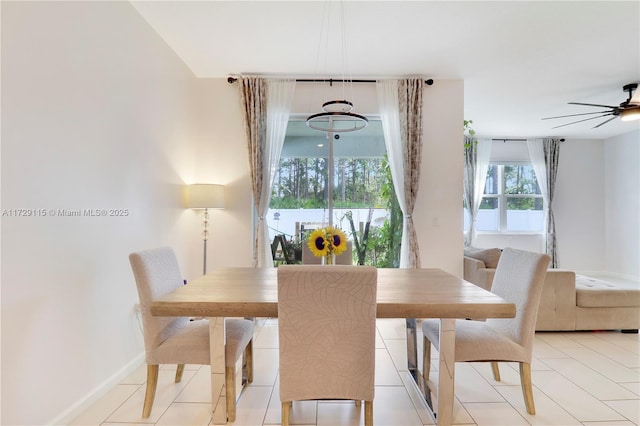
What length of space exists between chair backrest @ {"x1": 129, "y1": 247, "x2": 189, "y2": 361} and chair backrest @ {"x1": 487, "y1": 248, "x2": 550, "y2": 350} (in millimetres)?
2046

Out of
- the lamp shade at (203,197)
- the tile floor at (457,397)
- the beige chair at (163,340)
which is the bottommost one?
the tile floor at (457,397)

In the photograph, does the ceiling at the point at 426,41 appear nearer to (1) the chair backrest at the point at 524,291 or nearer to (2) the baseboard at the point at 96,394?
(1) the chair backrest at the point at 524,291

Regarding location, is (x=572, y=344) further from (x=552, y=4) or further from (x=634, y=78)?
(x=634, y=78)

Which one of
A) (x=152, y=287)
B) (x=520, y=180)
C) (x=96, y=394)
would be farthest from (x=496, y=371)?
(x=520, y=180)

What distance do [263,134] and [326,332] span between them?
111 inches

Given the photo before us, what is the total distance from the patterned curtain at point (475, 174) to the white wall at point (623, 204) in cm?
233

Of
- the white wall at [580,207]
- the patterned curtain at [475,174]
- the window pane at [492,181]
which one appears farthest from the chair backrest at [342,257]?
the white wall at [580,207]

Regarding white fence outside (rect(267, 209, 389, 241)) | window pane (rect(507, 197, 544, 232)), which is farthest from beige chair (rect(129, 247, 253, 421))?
window pane (rect(507, 197, 544, 232))

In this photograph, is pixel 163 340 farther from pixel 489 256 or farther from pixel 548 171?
pixel 548 171

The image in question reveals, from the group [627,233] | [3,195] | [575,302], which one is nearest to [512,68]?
[575,302]

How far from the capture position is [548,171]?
251 inches

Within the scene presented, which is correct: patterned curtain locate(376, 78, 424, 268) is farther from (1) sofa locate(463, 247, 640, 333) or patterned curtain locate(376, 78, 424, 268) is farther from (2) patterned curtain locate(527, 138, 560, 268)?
(2) patterned curtain locate(527, 138, 560, 268)

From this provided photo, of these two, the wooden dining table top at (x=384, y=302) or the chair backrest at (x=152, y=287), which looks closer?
the wooden dining table top at (x=384, y=302)

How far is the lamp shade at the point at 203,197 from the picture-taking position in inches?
131
